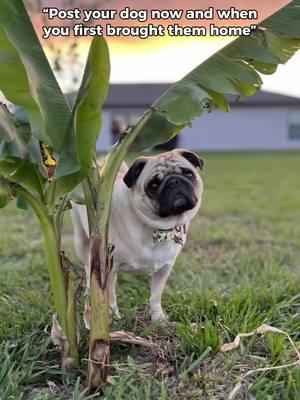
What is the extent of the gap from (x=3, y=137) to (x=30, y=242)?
4.23 metres

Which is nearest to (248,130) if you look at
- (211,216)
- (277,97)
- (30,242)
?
(277,97)

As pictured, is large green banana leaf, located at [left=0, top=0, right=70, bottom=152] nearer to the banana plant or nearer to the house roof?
the banana plant

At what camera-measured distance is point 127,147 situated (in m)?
2.66

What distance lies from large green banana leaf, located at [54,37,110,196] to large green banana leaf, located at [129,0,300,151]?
403mm

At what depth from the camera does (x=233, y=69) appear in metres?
2.78

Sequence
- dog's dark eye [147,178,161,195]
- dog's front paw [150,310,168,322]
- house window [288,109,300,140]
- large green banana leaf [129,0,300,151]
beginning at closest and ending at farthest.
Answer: large green banana leaf [129,0,300,151]
dog's dark eye [147,178,161,195]
dog's front paw [150,310,168,322]
house window [288,109,300,140]

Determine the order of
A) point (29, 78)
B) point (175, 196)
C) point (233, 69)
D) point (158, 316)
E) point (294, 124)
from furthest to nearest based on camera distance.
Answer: point (294, 124), point (158, 316), point (175, 196), point (233, 69), point (29, 78)

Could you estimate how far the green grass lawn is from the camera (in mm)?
2578

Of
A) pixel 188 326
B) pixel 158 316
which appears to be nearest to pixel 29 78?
pixel 188 326

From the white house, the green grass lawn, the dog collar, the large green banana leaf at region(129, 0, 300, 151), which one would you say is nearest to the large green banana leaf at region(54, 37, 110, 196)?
the large green banana leaf at region(129, 0, 300, 151)

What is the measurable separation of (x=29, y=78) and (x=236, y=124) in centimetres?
3042

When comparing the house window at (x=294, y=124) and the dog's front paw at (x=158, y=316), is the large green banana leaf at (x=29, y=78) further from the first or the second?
the house window at (x=294, y=124)

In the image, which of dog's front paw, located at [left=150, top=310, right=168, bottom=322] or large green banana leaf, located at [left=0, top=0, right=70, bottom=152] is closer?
large green banana leaf, located at [left=0, top=0, right=70, bottom=152]

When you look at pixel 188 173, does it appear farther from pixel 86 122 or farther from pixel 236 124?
pixel 236 124
